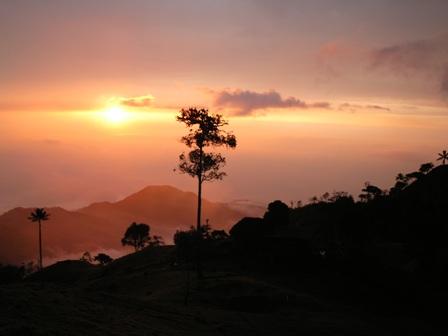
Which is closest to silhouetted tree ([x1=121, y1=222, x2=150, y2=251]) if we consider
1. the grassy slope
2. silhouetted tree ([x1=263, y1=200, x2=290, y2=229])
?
silhouetted tree ([x1=263, y1=200, x2=290, y2=229])

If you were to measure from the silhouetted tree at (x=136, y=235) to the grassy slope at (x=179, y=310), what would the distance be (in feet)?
247

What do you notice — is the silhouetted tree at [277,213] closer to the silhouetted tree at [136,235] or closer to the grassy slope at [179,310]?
the grassy slope at [179,310]

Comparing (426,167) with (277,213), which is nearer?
(277,213)

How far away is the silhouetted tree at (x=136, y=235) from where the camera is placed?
135500mm

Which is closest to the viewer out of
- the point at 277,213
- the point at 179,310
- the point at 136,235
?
the point at 179,310

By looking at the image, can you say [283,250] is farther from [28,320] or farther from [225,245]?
[28,320]

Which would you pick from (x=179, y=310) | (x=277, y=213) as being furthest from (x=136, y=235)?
(x=179, y=310)

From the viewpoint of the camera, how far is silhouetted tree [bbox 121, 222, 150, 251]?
136 meters

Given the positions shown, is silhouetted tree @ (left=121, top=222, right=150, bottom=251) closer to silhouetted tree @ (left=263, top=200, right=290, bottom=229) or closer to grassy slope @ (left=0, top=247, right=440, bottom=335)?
silhouetted tree @ (left=263, top=200, right=290, bottom=229)

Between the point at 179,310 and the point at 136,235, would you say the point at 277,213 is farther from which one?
the point at 136,235

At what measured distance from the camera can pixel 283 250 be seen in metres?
61.2

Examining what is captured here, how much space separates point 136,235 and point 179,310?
103963 millimetres

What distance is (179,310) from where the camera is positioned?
113 feet

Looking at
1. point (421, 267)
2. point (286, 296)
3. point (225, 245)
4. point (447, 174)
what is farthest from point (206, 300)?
point (447, 174)
